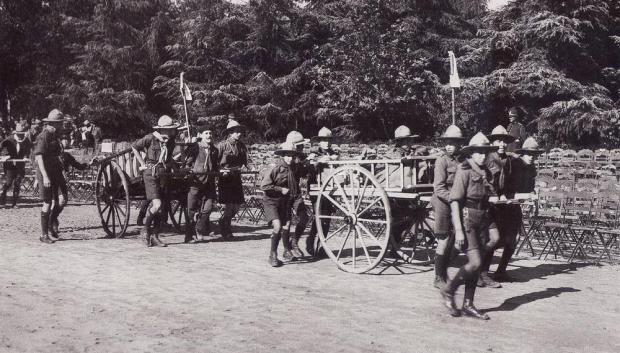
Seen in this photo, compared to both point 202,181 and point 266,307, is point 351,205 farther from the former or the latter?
point 202,181

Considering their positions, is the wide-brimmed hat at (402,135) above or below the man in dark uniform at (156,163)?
above

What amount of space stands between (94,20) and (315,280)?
2720cm

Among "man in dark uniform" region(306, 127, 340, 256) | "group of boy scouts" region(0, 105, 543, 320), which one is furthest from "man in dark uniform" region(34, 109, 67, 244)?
"man in dark uniform" region(306, 127, 340, 256)

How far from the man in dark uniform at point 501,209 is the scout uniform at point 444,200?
2.50 feet

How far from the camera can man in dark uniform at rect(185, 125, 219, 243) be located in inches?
448

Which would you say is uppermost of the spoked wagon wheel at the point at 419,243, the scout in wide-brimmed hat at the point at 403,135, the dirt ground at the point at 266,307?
the scout in wide-brimmed hat at the point at 403,135

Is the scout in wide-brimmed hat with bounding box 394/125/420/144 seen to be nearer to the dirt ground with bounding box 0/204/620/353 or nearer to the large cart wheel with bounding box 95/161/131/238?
the dirt ground with bounding box 0/204/620/353

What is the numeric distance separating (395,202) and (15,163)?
12486mm

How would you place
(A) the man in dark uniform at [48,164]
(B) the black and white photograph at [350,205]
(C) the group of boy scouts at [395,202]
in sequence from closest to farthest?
(B) the black and white photograph at [350,205], (C) the group of boy scouts at [395,202], (A) the man in dark uniform at [48,164]

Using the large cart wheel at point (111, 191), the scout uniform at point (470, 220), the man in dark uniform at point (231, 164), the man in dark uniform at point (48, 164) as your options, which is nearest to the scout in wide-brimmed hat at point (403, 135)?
the man in dark uniform at point (231, 164)

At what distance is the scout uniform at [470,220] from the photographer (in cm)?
652

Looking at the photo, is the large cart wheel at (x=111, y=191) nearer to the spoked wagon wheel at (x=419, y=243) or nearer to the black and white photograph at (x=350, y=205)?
the black and white photograph at (x=350, y=205)

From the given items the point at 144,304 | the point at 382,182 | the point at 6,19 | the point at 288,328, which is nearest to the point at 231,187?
the point at 382,182

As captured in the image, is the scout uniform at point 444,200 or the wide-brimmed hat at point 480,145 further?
the scout uniform at point 444,200
